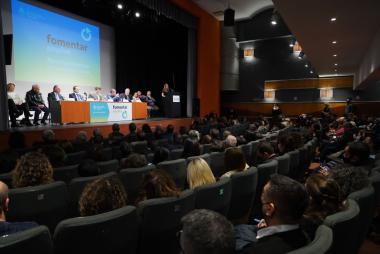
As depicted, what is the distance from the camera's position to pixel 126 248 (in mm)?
1621

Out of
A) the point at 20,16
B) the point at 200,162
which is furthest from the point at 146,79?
the point at 200,162

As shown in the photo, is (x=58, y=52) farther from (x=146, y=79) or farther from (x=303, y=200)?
(x=303, y=200)

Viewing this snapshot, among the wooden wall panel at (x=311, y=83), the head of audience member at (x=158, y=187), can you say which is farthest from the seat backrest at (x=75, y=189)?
the wooden wall panel at (x=311, y=83)

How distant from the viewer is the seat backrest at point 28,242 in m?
1.13

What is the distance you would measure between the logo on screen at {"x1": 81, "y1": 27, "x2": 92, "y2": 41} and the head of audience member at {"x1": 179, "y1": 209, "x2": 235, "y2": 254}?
10880mm

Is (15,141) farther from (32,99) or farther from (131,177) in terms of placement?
(32,99)

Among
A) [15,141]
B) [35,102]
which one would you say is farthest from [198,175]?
[35,102]

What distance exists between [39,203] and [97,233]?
89cm

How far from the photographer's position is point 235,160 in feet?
9.41

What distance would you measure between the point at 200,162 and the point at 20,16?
864cm

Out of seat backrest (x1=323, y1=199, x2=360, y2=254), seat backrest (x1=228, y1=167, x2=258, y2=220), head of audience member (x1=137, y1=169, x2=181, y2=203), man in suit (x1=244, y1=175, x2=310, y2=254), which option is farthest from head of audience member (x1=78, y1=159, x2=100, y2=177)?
→ seat backrest (x1=323, y1=199, x2=360, y2=254)

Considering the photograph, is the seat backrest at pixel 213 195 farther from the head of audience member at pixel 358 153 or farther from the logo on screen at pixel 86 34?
the logo on screen at pixel 86 34

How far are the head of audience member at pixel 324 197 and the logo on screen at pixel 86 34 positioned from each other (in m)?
10.6

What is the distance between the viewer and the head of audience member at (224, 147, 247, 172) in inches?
112
